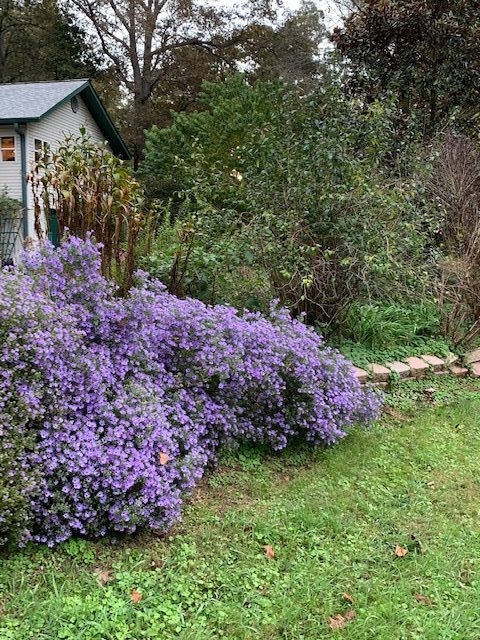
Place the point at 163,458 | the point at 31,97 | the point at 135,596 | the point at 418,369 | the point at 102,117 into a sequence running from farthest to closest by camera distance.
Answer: the point at 102,117 → the point at 31,97 → the point at 418,369 → the point at 163,458 → the point at 135,596

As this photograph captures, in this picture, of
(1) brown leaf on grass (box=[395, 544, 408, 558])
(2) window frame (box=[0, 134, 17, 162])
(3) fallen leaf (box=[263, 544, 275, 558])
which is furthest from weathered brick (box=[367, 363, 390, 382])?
(2) window frame (box=[0, 134, 17, 162])

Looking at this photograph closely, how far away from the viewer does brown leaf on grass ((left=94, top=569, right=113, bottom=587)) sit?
78.6 inches

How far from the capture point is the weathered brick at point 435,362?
458 centimetres

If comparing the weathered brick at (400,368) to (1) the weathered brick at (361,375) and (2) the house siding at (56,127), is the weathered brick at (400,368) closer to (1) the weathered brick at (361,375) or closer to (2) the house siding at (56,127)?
(1) the weathered brick at (361,375)

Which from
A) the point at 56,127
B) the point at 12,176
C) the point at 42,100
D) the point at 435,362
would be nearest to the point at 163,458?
the point at 435,362

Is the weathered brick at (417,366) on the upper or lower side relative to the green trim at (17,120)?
lower

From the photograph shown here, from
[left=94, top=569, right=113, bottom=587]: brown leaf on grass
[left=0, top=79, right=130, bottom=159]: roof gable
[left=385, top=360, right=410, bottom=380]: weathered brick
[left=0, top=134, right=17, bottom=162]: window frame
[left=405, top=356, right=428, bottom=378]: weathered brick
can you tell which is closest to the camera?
[left=94, top=569, right=113, bottom=587]: brown leaf on grass

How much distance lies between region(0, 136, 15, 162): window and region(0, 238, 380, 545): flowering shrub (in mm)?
11947

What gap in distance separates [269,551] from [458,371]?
3013 millimetres

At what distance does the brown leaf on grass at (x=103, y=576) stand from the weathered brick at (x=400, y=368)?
9.18 ft

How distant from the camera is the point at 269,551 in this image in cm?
227

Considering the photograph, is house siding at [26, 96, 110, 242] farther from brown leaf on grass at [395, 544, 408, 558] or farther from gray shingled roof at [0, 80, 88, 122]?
brown leaf on grass at [395, 544, 408, 558]

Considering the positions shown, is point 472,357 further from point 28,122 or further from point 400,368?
point 28,122

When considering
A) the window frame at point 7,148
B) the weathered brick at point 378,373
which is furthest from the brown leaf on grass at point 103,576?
the window frame at point 7,148
